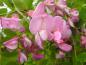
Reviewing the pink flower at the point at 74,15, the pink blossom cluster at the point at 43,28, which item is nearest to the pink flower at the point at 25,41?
the pink blossom cluster at the point at 43,28

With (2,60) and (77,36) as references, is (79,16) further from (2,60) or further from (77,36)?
(2,60)

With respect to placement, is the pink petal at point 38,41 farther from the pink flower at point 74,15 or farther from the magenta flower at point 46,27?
the pink flower at point 74,15

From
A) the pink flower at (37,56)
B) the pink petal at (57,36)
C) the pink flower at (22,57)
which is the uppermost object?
the pink petal at (57,36)

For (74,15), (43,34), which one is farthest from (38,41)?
(74,15)

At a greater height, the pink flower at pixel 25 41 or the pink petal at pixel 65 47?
the pink flower at pixel 25 41

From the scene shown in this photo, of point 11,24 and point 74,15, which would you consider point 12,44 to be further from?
point 74,15

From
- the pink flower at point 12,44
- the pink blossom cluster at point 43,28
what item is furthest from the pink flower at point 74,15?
the pink flower at point 12,44

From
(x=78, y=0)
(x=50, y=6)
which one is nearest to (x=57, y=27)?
(x=50, y=6)

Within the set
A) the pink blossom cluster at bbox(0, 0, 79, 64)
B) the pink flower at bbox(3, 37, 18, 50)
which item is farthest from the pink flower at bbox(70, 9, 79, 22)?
the pink flower at bbox(3, 37, 18, 50)
